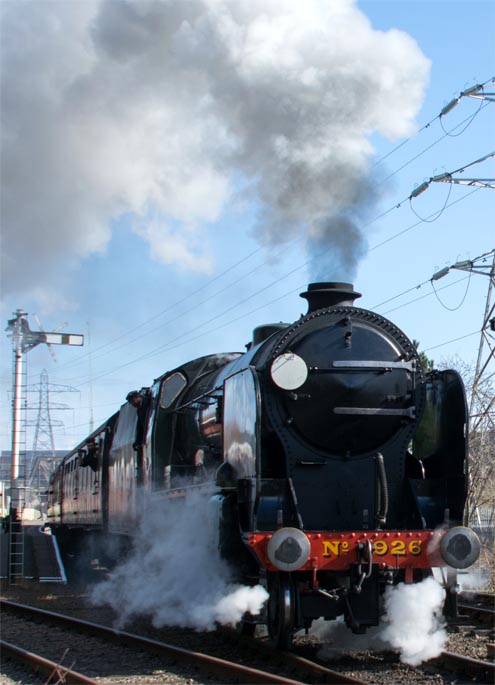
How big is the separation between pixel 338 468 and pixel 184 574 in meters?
2.00

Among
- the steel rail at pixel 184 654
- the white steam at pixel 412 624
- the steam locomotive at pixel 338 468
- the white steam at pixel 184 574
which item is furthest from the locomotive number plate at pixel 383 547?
the steel rail at pixel 184 654

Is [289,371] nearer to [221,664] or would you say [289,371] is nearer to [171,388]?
[221,664]

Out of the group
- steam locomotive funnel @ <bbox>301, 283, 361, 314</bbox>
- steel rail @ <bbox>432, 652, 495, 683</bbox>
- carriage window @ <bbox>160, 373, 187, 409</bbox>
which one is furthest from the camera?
carriage window @ <bbox>160, 373, 187, 409</bbox>

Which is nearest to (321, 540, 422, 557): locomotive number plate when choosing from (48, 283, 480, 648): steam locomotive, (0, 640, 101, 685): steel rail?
(48, 283, 480, 648): steam locomotive

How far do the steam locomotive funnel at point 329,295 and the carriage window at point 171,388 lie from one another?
293 centimetres

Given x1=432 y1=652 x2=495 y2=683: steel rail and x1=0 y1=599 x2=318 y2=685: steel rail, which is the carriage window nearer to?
x1=0 y1=599 x2=318 y2=685: steel rail

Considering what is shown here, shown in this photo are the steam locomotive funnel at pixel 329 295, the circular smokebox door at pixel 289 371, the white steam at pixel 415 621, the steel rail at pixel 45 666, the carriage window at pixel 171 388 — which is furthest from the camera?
the carriage window at pixel 171 388

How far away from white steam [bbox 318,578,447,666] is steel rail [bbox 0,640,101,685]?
1978 millimetres

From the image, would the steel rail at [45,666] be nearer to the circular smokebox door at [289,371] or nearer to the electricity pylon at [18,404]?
the circular smokebox door at [289,371]

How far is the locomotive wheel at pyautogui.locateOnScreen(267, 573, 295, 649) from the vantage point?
6.88 m

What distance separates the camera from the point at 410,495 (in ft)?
25.3

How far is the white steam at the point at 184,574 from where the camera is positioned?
7418 mm

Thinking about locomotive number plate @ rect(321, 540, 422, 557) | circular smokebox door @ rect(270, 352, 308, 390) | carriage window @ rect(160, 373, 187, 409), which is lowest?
locomotive number plate @ rect(321, 540, 422, 557)

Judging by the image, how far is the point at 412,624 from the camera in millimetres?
6953
